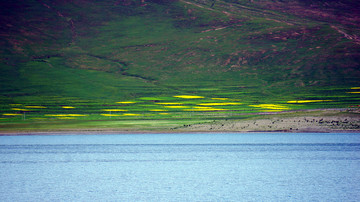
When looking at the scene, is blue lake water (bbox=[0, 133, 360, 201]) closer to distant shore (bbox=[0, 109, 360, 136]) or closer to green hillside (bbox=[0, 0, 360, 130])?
distant shore (bbox=[0, 109, 360, 136])

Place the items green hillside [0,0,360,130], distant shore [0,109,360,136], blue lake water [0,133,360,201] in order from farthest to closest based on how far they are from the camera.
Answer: green hillside [0,0,360,130], distant shore [0,109,360,136], blue lake water [0,133,360,201]

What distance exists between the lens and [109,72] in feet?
539

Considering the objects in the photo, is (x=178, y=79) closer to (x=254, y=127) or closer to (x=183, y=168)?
(x=254, y=127)

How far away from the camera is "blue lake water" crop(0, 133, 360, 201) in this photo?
100.0ft

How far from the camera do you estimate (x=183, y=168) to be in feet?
134

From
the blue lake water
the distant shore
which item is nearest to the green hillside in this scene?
the distant shore

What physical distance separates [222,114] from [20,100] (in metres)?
59.0

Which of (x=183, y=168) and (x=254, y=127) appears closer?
(x=183, y=168)

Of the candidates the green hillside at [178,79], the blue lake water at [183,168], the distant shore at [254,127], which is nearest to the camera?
the blue lake water at [183,168]

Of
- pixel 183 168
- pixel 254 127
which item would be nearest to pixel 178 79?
pixel 254 127

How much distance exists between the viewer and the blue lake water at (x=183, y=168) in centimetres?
3047

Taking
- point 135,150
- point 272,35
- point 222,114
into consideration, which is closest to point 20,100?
point 222,114

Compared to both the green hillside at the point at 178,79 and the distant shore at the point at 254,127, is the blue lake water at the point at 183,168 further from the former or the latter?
the green hillside at the point at 178,79

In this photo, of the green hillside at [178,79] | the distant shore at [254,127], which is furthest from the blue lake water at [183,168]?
the green hillside at [178,79]
